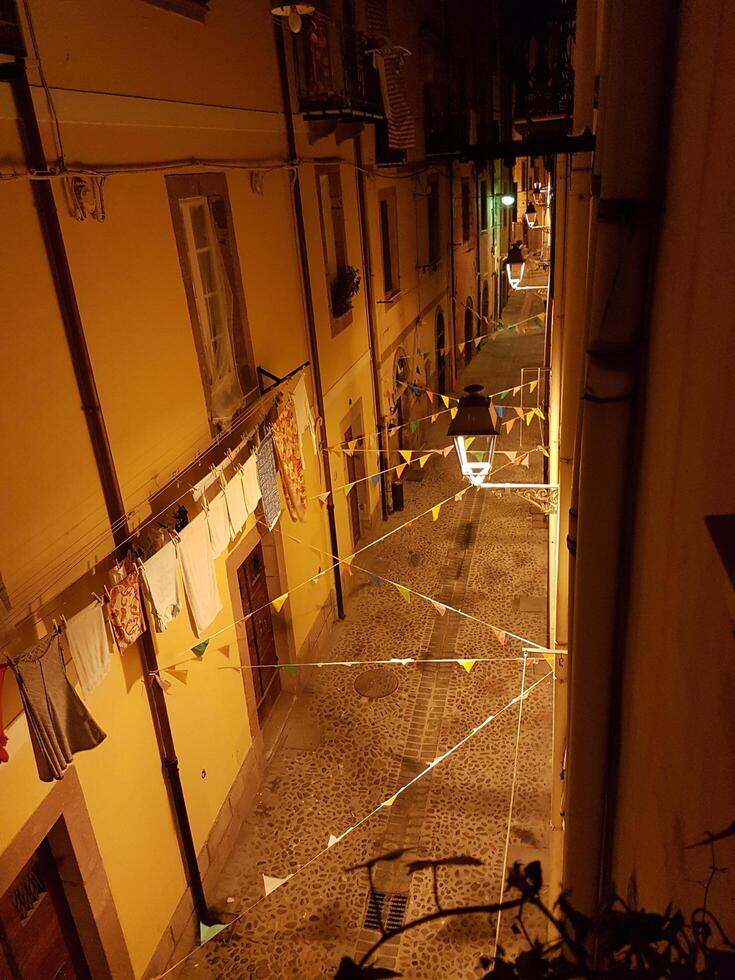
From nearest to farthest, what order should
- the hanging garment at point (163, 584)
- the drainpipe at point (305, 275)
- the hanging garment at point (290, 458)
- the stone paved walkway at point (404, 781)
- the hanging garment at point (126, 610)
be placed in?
the hanging garment at point (126, 610)
the hanging garment at point (163, 584)
the stone paved walkway at point (404, 781)
the hanging garment at point (290, 458)
the drainpipe at point (305, 275)

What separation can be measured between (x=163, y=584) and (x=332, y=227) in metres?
8.30

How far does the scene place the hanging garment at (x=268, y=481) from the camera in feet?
30.3

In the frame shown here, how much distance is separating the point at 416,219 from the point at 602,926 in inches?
744

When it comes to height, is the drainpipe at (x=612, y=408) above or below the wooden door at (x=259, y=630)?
above

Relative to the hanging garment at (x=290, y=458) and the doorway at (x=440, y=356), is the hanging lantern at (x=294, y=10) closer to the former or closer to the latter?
the hanging garment at (x=290, y=458)

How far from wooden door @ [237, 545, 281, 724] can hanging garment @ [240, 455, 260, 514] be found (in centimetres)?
112

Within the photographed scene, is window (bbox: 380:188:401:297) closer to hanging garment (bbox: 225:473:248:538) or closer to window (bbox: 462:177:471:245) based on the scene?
hanging garment (bbox: 225:473:248:538)

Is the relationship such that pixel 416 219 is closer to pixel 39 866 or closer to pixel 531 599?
pixel 531 599

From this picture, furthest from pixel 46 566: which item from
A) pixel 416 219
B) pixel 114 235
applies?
pixel 416 219

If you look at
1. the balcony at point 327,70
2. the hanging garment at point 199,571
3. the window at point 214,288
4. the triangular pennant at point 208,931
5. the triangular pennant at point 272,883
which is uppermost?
the balcony at point 327,70

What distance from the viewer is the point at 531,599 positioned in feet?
42.9

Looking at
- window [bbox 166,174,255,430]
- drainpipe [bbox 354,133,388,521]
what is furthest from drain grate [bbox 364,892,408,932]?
drainpipe [bbox 354,133,388,521]

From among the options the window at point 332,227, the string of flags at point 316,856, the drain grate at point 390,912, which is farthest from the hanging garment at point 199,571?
the window at point 332,227

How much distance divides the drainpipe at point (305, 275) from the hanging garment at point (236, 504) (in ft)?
11.9
